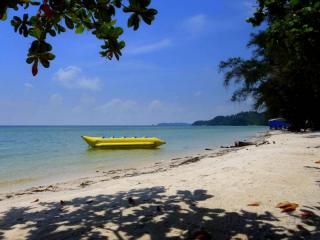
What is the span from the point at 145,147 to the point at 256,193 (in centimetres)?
2171

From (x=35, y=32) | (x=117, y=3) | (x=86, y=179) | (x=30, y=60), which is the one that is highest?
(x=117, y=3)

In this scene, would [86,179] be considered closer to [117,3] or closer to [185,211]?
[185,211]

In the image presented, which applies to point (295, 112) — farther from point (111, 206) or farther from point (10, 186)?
point (111, 206)

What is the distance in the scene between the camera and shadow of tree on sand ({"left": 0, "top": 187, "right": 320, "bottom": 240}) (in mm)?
4641

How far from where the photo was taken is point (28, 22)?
14.8 ft

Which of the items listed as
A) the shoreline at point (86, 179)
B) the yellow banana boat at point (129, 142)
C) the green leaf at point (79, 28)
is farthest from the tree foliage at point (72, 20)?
the yellow banana boat at point (129, 142)

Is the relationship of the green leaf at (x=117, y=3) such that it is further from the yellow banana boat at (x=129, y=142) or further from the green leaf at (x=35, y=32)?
the yellow banana boat at (x=129, y=142)

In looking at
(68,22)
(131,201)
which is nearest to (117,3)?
(68,22)

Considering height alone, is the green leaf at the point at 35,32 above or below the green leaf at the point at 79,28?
below

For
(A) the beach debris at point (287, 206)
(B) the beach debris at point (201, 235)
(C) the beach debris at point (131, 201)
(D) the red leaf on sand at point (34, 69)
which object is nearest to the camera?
(D) the red leaf on sand at point (34, 69)

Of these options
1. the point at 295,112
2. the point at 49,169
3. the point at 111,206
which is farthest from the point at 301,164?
the point at 295,112

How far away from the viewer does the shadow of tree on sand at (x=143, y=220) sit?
4.64m

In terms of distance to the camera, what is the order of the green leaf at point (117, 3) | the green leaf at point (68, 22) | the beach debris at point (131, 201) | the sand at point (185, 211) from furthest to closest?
the beach debris at point (131, 201), the sand at point (185, 211), the green leaf at point (68, 22), the green leaf at point (117, 3)

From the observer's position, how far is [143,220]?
5.19m
